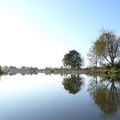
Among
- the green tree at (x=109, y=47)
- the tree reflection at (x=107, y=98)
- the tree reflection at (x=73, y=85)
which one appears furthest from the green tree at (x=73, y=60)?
the tree reflection at (x=107, y=98)

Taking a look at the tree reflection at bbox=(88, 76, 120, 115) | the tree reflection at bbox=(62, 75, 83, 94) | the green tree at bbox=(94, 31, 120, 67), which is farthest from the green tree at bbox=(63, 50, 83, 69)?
the tree reflection at bbox=(88, 76, 120, 115)

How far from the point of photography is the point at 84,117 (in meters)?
9.77


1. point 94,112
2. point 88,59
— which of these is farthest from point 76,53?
point 94,112

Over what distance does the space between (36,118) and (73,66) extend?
304 ft

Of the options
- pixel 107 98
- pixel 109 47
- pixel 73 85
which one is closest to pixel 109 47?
pixel 109 47

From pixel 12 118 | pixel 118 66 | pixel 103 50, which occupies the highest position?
pixel 103 50

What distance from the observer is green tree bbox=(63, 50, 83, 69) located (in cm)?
10038

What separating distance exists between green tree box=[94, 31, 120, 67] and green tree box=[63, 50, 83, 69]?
44.0 meters

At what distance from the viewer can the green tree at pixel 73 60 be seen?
3952 inches

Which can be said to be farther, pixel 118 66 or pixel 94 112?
pixel 118 66

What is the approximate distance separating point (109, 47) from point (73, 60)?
4543 cm

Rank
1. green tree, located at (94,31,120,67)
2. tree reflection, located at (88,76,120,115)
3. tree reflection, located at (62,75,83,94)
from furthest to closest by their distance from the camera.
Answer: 1. green tree, located at (94,31,120,67)
2. tree reflection, located at (62,75,83,94)
3. tree reflection, located at (88,76,120,115)

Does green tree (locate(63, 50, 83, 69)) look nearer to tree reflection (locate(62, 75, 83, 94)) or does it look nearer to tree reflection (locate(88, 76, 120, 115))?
tree reflection (locate(62, 75, 83, 94))

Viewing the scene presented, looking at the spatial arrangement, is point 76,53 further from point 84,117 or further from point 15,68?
point 84,117
